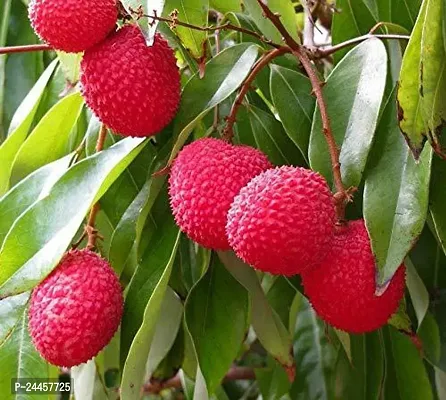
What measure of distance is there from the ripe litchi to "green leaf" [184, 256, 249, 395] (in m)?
0.19

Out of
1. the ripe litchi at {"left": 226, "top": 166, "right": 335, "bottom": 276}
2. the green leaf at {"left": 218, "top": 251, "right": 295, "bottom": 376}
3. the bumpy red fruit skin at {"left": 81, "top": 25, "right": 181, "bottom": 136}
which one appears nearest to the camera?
the ripe litchi at {"left": 226, "top": 166, "right": 335, "bottom": 276}

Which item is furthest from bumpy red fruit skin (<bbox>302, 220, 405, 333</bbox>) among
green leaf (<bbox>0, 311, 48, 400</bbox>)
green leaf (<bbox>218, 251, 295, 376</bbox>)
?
green leaf (<bbox>0, 311, 48, 400</bbox>)

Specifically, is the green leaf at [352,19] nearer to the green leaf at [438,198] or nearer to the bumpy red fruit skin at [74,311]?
the green leaf at [438,198]

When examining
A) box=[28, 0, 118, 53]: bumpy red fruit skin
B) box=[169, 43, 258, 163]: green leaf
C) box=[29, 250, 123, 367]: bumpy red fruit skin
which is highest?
box=[28, 0, 118, 53]: bumpy red fruit skin

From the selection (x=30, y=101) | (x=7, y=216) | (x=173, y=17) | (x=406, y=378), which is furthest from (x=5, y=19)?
(x=406, y=378)

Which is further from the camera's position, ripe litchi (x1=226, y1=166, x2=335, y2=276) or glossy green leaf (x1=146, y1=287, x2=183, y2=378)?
glossy green leaf (x1=146, y1=287, x2=183, y2=378)

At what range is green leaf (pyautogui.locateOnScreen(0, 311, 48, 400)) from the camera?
82 cm

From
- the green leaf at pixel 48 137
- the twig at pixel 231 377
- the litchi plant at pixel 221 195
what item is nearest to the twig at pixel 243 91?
the litchi plant at pixel 221 195

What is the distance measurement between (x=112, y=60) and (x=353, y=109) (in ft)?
0.81

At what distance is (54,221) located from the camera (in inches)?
28.7

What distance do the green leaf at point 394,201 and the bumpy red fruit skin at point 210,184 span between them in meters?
0.11

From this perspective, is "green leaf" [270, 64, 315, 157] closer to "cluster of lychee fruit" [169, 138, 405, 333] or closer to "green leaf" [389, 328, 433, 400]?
"cluster of lychee fruit" [169, 138, 405, 333]

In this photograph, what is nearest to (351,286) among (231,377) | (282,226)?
(282,226)

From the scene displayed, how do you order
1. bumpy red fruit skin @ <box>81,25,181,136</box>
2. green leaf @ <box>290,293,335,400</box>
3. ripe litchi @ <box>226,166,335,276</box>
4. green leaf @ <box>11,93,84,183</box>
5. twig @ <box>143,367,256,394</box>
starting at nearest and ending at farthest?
Answer: ripe litchi @ <box>226,166,335,276</box>, bumpy red fruit skin @ <box>81,25,181,136</box>, green leaf @ <box>11,93,84,183</box>, green leaf @ <box>290,293,335,400</box>, twig @ <box>143,367,256,394</box>
